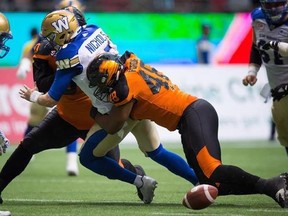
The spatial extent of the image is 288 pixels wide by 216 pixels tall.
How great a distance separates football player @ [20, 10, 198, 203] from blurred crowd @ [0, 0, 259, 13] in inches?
481

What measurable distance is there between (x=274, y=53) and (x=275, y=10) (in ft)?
1.29

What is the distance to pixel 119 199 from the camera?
7105 mm

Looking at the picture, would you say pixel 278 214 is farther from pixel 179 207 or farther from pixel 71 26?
pixel 71 26

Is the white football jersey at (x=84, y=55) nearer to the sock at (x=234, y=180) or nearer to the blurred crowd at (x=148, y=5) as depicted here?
the sock at (x=234, y=180)

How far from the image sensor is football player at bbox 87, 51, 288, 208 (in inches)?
235

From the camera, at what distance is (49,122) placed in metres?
6.89

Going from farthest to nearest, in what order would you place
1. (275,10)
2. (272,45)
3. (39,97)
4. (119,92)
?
(275,10), (272,45), (39,97), (119,92)

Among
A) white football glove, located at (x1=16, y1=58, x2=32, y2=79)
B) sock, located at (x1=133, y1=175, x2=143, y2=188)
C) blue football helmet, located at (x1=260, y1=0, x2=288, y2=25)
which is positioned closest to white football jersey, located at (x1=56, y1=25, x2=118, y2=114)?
sock, located at (x1=133, y1=175, x2=143, y2=188)

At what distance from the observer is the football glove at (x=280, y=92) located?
758 centimetres

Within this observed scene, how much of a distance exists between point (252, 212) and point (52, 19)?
209 centimetres

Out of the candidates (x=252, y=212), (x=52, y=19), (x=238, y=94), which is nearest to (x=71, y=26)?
(x=52, y=19)

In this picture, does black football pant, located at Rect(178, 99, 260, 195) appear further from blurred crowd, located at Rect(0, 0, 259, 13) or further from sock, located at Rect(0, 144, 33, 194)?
blurred crowd, located at Rect(0, 0, 259, 13)

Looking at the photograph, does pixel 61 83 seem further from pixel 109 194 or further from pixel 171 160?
pixel 109 194

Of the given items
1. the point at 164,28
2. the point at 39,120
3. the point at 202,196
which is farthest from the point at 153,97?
the point at 164,28
